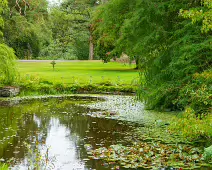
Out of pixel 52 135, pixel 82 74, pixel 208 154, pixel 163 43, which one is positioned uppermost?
pixel 163 43

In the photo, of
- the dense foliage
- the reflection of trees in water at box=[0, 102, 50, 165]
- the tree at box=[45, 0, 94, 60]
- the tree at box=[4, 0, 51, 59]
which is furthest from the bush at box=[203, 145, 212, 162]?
the tree at box=[45, 0, 94, 60]

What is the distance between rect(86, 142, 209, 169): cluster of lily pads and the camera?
7660 millimetres

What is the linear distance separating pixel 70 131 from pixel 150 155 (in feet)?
11.9

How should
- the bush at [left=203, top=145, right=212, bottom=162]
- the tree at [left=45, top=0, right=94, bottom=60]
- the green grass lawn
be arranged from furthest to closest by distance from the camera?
the tree at [left=45, top=0, right=94, bottom=60], the green grass lawn, the bush at [left=203, top=145, right=212, bottom=162]

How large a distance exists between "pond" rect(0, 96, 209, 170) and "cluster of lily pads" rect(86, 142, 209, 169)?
0.06 m

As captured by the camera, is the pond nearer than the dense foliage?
Yes

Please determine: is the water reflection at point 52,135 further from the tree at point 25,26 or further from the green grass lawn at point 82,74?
the tree at point 25,26

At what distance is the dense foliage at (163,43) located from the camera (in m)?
11.4

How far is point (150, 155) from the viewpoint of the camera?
27.0 feet

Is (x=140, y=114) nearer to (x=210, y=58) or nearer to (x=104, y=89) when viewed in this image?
(x=210, y=58)

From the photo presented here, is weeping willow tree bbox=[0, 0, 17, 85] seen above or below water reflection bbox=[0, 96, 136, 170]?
above

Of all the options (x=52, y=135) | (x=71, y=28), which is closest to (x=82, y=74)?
(x=52, y=135)

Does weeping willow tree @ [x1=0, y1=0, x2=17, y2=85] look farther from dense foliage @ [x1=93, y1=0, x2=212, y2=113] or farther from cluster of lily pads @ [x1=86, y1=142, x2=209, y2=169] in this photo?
cluster of lily pads @ [x1=86, y1=142, x2=209, y2=169]

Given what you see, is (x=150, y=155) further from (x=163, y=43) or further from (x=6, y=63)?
(x=6, y=63)
